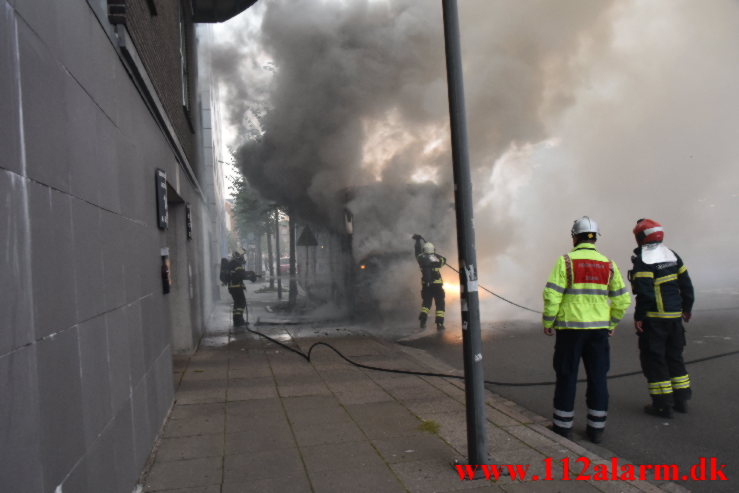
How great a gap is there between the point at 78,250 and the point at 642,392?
507cm

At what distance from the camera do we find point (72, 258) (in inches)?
93.0

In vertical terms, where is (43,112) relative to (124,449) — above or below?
above

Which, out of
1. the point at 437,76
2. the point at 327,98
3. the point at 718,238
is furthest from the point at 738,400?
the point at 718,238

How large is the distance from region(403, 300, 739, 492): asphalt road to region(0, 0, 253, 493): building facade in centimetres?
251

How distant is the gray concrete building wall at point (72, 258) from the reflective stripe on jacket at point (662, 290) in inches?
162

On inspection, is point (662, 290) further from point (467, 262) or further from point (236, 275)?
point (236, 275)

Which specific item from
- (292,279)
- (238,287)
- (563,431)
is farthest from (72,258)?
(292,279)

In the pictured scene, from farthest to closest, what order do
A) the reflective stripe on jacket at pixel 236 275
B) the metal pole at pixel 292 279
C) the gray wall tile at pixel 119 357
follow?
the metal pole at pixel 292 279
the reflective stripe on jacket at pixel 236 275
the gray wall tile at pixel 119 357

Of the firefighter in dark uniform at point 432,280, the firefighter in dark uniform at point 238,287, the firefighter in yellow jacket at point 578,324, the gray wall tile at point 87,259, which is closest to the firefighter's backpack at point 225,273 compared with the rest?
the firefighter in dark uniform at point 238,287

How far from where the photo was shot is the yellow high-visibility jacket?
4211mm

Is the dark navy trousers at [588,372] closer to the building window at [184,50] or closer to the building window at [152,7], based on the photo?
the building window at [152,7]

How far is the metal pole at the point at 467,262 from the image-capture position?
A: 339cm

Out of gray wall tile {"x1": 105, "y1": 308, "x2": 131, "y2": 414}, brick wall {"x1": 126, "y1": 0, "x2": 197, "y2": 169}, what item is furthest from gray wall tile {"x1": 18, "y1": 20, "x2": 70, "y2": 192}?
brick wall {"x1": 126, "y1": 0, "x2": 197, "y2": 169}

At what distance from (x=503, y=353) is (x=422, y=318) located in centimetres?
291
